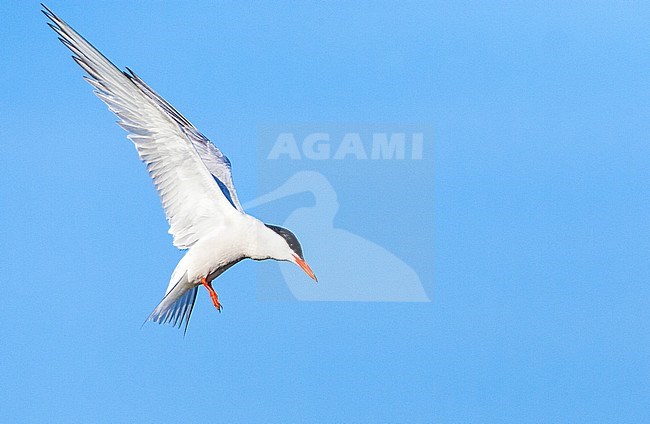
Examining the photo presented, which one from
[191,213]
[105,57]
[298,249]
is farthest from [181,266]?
[105,57]

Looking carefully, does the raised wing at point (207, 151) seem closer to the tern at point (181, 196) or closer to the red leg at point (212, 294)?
the tern at point (181, 196)

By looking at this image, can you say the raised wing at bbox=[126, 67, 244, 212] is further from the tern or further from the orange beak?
the orange beak

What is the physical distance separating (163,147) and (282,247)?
3.98 feet

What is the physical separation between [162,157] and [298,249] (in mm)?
1287

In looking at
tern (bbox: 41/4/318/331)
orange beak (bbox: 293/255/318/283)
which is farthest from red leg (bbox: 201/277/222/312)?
orange beak (bbox: 293/255/318/283)

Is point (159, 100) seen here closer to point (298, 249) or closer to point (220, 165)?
point (220, 165)

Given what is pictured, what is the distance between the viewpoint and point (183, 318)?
9.74 m

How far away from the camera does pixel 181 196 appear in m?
9.48

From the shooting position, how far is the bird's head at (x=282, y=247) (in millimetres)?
8922

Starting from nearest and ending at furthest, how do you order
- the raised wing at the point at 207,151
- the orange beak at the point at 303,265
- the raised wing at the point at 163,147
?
the orange beak at the point at 303,265, the raised wing at the point at 163,147, the raised wing at the point at 207,151

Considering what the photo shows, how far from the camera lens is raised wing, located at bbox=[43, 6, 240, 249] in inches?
359

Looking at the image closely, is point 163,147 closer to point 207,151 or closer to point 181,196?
point 181,196

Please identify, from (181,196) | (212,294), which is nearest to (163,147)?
(181,196)

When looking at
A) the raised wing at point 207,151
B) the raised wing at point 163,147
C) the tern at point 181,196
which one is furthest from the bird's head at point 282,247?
the raised wing at point 207,151
